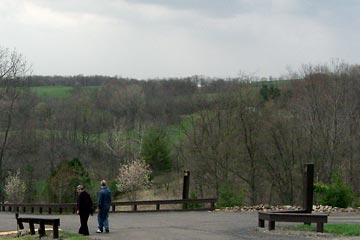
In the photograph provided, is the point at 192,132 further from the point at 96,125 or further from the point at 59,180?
the point at 96,125

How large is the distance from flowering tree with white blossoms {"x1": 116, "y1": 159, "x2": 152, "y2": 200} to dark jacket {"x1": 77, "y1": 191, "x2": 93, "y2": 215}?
43.7 meters

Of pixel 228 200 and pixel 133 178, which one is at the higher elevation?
pixel 228 200

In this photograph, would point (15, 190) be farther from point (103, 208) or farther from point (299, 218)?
point (299, 218)

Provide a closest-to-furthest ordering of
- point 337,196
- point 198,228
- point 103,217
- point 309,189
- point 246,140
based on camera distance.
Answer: point 103,217
point 198,228
point 309,189
point 337,196
point 246,140

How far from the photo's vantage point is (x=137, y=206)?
4412 centimetres

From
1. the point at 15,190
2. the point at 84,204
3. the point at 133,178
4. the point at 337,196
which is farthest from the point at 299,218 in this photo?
the point at 15,190

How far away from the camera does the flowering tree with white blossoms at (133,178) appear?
65438mm

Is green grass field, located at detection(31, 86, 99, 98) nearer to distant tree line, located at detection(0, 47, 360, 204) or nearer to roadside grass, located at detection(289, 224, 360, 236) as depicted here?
distant tree line, located at detection(0, 47, 360, 204)

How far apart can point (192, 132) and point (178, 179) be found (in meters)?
13.4

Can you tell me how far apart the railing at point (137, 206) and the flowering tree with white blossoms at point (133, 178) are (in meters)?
17.5

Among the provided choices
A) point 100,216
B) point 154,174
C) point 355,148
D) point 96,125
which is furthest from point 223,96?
point 96,125

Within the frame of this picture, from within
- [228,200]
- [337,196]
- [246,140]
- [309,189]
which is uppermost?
[246,140]

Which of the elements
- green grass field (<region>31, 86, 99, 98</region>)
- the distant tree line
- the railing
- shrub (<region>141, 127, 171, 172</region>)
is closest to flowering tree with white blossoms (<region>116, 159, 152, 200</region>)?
the distant tree line

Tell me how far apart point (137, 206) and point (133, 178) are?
2190cm
